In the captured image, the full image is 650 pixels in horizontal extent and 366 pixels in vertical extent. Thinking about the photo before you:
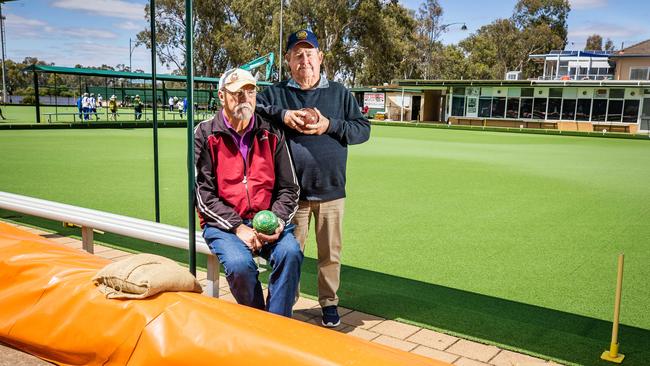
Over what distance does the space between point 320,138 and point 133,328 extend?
1.56 metres

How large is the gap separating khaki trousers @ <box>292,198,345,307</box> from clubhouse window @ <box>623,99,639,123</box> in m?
37.5

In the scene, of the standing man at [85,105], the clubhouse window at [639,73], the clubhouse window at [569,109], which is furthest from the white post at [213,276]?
the clubhouse window at [639,73]

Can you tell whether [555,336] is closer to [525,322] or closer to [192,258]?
[525,322]

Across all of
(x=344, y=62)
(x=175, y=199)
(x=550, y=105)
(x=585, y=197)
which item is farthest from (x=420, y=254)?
(x=344, y=62)

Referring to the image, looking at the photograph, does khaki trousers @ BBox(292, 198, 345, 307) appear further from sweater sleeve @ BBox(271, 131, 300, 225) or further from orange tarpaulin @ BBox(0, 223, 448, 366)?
orange tarpaulin @ BBox(0, 223, 448, 366)

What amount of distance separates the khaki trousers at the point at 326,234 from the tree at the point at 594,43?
100.0 meters

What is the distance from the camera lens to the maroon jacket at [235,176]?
324 cm

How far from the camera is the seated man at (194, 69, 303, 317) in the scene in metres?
3.17

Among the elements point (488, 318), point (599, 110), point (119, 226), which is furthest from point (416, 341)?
point (599, 110)

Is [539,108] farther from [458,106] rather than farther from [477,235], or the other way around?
[477,235]

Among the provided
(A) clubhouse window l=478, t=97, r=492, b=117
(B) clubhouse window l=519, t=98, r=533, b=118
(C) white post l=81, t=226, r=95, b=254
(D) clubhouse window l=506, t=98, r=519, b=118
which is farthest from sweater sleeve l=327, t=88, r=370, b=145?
(A) clubhouse window l=478, t=97, r=492, b=117

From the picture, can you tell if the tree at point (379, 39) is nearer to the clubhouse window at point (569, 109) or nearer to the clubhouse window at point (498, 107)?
the clubhouse window at point (498, 107)

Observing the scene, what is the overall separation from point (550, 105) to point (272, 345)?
40061 mm

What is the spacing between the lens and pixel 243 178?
10.8 feet
